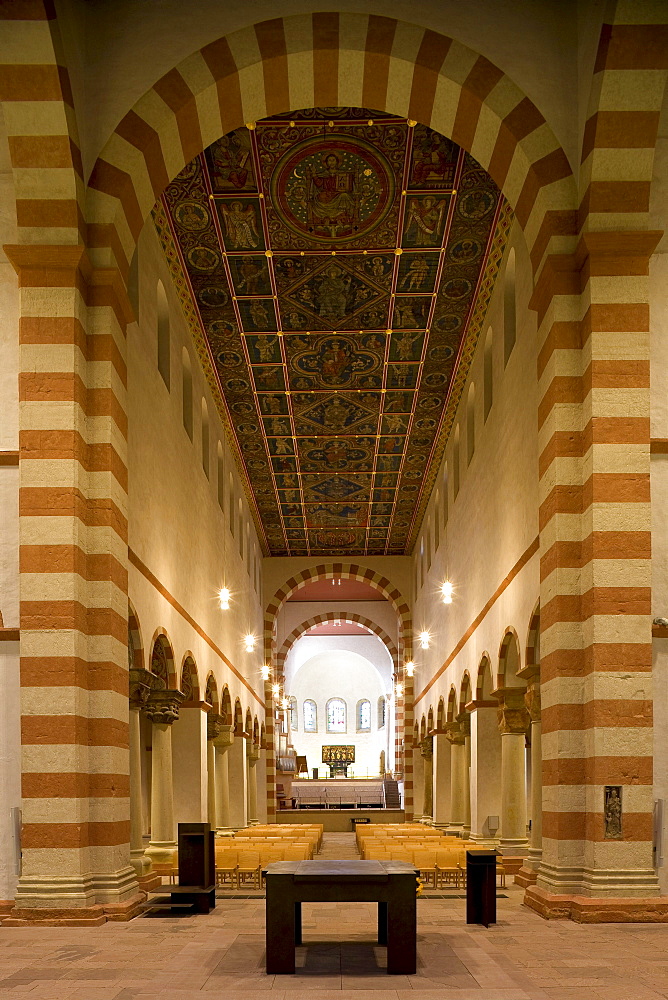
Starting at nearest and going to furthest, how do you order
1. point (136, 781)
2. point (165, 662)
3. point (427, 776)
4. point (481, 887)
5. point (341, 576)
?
point (481, 887)
point (136, 781)
point (165, 662)
point (427, 776)
point (341, 576)

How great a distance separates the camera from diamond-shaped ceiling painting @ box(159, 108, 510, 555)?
15.1 metres

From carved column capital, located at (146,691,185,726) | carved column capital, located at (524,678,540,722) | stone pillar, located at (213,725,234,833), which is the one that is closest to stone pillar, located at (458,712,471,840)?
stone pillar, located at (213,725,234,833)

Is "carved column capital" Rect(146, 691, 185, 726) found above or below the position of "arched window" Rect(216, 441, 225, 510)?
below

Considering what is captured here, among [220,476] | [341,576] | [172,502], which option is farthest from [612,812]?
[341,576]

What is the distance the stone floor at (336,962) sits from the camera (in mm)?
7547

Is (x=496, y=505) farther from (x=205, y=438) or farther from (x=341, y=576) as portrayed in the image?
(x=341, y=576)

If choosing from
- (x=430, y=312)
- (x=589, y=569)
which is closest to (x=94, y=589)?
(x=589, y=569)

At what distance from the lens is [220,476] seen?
24719mm

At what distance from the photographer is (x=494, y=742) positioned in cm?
2025

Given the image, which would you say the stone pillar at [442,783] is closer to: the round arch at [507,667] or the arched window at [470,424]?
the arched window at [470,424]

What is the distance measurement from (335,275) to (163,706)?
7646 millimetres

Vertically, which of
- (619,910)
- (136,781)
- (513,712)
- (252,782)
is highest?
(513,712)

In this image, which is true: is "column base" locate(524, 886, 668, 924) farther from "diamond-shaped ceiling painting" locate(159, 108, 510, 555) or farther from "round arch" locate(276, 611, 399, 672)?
"round arch" locate(276, 611, 399, 672)

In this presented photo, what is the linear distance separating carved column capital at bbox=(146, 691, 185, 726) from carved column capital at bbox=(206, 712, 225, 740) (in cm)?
642
